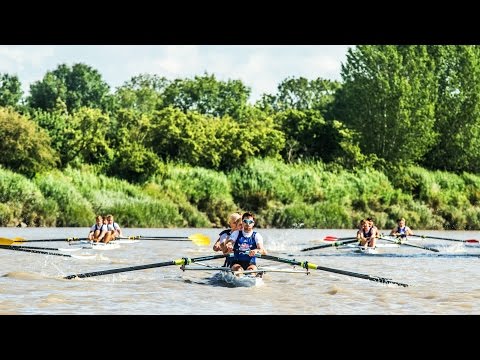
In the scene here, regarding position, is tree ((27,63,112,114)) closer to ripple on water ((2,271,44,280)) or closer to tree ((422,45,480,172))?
tree ((422,45,480,172))

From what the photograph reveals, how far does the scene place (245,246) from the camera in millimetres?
14312

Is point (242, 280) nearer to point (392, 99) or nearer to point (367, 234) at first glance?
point (367, 234)

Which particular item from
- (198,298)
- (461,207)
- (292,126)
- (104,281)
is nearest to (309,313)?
(198,298)

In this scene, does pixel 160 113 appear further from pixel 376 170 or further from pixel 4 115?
pixel 376 170

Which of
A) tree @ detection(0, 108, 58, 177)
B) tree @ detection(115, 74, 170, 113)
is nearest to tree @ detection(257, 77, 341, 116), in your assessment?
tree @ detection(115, 74, 170, 113)

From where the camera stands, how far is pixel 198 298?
501 inches

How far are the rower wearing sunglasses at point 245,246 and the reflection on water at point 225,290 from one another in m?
0.45

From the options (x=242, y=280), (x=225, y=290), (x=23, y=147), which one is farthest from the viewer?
Result: (x=23, y=147)

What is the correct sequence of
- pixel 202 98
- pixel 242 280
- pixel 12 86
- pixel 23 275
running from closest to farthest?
1. pixel 242 280
2. pixel 23 275
3. pixel 202 98
4. pixel 12 86

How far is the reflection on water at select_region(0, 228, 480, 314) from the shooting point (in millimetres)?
11773

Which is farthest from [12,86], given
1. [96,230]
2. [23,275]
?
[23,275]

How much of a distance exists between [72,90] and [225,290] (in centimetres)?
6599

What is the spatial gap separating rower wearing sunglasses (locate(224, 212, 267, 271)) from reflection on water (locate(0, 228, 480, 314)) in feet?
1.47

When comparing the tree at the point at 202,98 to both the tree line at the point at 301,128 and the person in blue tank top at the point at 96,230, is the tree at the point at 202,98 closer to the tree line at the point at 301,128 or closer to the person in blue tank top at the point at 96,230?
the tree line at the point at 301,128
